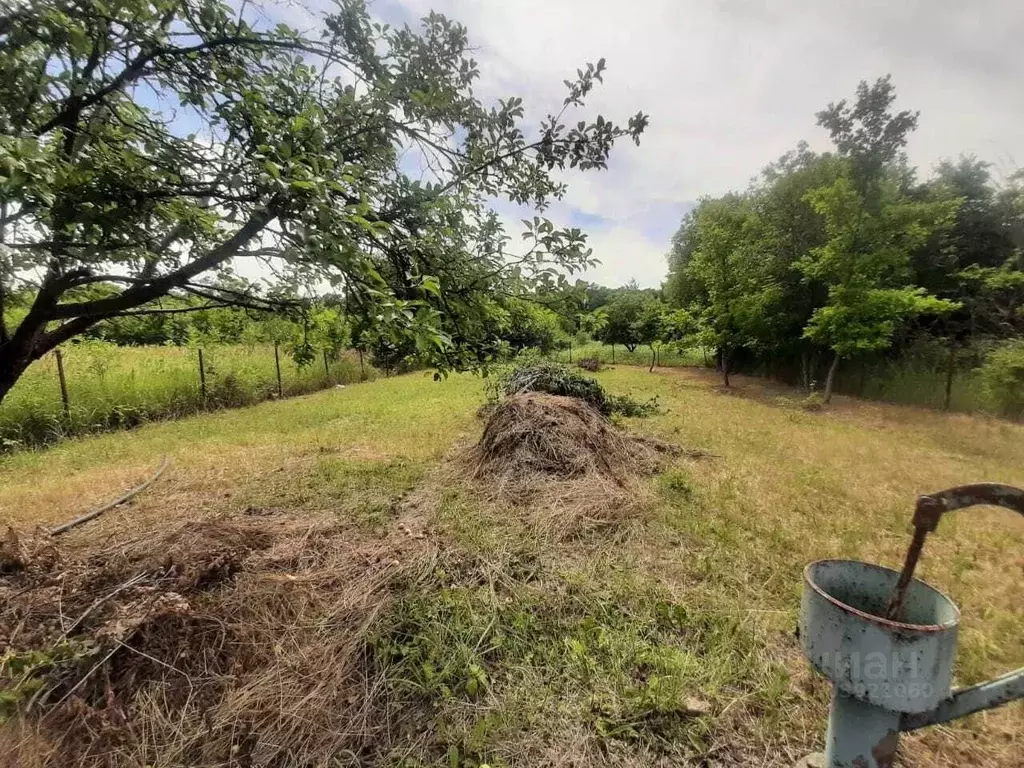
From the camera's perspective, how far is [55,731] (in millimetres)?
1846

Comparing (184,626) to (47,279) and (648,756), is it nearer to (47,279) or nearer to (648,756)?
(47,279)

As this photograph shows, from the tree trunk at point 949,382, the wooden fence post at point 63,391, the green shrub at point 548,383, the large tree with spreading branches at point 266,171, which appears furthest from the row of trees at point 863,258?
the wooden fence post at point 63,391

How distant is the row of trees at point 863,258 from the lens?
10.8 metres

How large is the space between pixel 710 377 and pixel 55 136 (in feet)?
67.7

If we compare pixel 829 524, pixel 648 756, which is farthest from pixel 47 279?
pixel 829 524

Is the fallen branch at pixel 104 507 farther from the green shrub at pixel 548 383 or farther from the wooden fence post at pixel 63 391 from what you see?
the green shrub at pixel 548 383

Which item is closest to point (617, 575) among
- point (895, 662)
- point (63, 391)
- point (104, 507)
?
point (895, 662)

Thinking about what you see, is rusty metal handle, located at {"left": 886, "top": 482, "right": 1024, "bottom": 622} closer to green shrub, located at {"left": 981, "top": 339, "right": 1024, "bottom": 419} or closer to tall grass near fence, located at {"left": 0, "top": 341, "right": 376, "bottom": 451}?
tall grass near fence, located at {"left": 0, "top": 341, "right": 376, "bottom": 451}

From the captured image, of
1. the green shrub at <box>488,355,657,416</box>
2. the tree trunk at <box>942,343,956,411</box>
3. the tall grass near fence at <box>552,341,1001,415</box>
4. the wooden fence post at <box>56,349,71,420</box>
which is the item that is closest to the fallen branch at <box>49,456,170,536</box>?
the wooden fence post at <box>56,349,71,420</box>

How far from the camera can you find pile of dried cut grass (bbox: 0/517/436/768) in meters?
1.87

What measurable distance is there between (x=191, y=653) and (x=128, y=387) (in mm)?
8481

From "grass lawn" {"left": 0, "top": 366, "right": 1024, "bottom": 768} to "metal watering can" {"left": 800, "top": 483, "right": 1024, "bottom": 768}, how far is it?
78cm

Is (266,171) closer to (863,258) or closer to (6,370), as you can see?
(6,370)

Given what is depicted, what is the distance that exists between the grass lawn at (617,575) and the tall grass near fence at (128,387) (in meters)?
0.57
